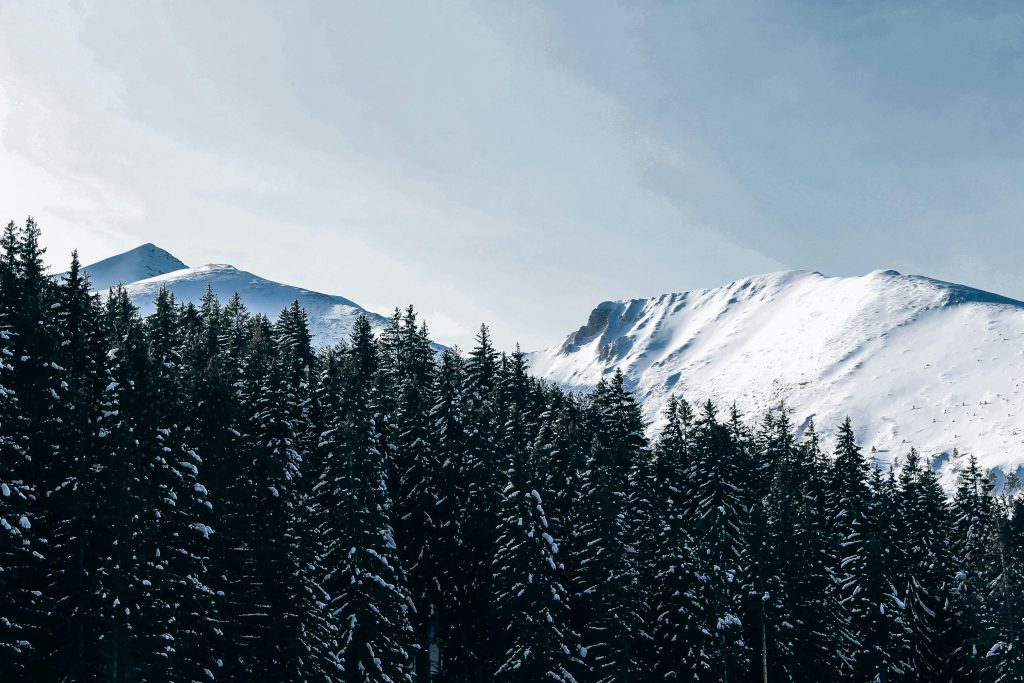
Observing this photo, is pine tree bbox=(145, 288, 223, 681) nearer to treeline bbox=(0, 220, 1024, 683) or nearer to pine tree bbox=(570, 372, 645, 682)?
treeline bbox=(0, 220, 1024, 683)

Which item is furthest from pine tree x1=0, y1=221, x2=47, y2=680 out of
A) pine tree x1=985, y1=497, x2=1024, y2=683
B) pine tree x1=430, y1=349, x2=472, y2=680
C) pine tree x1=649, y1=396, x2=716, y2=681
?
pine tree x1=985, y1=497, x2=1024, y2=683

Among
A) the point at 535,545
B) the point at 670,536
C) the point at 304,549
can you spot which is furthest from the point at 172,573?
the point at 670,536

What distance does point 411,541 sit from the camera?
156 ft

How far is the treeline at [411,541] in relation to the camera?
29078 mm

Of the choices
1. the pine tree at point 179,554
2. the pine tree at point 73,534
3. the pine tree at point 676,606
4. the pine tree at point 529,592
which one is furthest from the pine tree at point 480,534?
the pine tree at point 73,534

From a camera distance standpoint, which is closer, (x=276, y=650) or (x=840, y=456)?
(x=276, y=650)

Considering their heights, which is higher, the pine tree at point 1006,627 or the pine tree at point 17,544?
the pine tree at point 17,544

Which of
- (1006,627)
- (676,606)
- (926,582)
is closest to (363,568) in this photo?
(676,606)

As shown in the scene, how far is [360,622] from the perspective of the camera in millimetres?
37156

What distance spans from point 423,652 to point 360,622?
32.0 ft

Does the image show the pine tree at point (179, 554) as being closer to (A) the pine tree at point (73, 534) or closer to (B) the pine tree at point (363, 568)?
(A) the pine tree at point (73, 534)

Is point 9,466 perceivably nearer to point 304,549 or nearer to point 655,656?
point 304,549

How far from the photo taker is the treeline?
1145 inches

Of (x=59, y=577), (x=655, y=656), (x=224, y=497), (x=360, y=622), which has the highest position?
(x=224, y=497)
